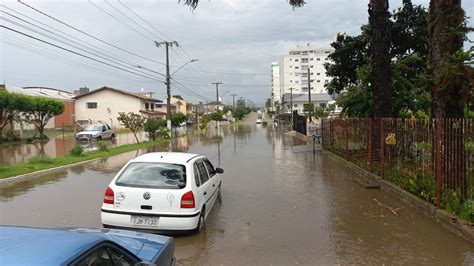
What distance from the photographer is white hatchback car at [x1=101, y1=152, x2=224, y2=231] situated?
6680mm

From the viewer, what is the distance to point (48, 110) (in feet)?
126

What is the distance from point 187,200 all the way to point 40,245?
4203mm

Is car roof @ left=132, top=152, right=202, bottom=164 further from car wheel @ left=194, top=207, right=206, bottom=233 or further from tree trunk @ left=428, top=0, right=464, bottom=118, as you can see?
tree trunk @ left=428, top=0, right=464, bottom=118

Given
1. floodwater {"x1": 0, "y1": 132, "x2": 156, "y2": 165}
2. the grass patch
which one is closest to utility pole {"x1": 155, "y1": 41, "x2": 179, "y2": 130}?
floodwater {"x1": 0, "y1": 132, "x2": 156, "y2": 165}

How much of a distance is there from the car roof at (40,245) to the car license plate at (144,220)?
144 inches

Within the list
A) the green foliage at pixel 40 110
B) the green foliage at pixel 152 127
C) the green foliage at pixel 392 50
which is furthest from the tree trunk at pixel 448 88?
the green foliage at pixel 40 110

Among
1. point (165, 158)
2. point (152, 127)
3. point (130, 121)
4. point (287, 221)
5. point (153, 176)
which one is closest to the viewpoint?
point (153, 176)

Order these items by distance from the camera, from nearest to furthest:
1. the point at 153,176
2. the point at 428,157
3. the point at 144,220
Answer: the point at 144,220, the point at 153,176, the point at 428,157

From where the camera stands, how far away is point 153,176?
23.4ft

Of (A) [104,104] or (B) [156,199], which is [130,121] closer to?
(B) [156,199]

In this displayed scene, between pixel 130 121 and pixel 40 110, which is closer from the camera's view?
pixel 130 121

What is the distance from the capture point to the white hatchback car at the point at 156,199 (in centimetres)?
668

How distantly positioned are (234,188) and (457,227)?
6.18 meters

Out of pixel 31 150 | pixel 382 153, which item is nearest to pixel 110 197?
pixel 382 153
